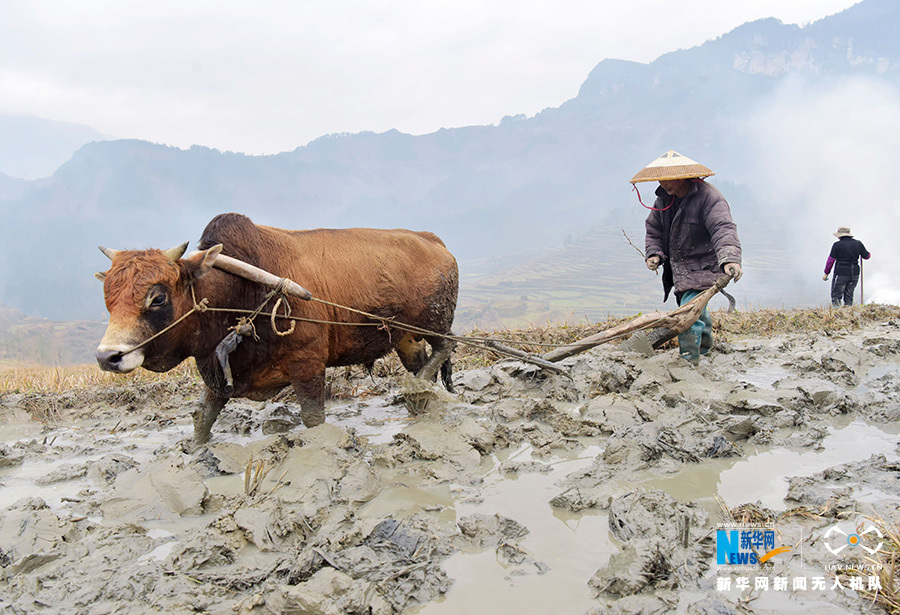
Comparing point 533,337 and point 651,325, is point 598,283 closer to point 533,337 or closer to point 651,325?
point 533,337

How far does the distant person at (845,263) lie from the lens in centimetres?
1398

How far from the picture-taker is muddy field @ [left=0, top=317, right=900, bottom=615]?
8.85 feet

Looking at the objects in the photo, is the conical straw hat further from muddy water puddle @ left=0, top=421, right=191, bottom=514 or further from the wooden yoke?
muddy water puddle @ left=0, top=421, right=191, bottom=514

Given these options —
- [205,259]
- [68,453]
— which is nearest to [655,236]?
[205,259]

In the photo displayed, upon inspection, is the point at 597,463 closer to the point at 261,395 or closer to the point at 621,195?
the point at 261,395

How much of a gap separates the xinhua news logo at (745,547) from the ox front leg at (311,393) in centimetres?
318

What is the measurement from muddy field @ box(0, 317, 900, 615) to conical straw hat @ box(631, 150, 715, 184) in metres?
1.97

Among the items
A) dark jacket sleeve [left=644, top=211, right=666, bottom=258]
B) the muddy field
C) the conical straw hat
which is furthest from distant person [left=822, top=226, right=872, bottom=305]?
the conical straw hat

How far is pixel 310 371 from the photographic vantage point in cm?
504

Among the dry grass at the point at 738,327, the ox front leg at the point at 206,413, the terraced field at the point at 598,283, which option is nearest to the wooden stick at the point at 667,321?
the dry grass at the point at 738,327

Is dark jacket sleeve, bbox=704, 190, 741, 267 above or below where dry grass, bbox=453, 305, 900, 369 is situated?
above

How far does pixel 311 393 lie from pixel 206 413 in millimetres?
880

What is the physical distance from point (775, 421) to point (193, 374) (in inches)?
257

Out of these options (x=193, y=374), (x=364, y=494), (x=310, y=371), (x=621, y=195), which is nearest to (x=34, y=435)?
(x=193, y=374)
